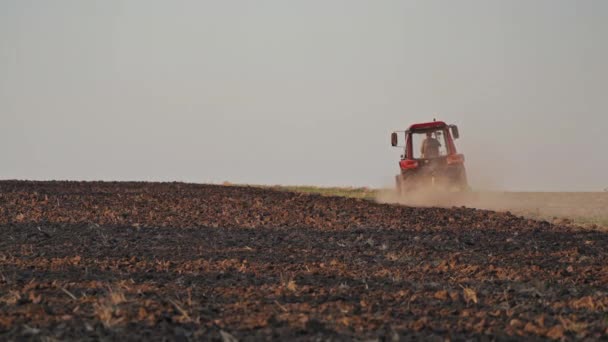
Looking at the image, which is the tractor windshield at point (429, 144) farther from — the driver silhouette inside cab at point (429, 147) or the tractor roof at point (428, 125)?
the tractor roof at point (428, 125)

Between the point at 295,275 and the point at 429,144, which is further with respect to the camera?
the point at 429,144

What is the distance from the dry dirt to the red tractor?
2.40 metres

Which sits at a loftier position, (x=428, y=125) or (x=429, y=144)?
(x=428, y=125)

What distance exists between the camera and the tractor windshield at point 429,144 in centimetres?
1975

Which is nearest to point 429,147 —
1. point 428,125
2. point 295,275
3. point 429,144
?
point 429,144

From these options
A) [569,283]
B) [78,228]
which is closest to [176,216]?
[78,228]

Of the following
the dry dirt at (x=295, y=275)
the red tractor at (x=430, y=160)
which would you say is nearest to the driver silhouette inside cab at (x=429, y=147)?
the red tractor at (x=430, y=160)

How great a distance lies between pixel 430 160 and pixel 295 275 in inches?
461

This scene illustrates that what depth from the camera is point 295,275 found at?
834 cm

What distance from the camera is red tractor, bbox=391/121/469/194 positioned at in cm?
1917

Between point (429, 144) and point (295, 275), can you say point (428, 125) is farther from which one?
point (295, 275)

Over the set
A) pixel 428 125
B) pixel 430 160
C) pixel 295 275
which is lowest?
pixel 295 275

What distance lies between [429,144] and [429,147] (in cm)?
8

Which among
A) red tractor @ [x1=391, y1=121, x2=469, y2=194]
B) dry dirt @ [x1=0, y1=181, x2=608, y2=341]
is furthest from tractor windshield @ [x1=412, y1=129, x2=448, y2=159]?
dry dirt @ [x1=0, y1=181, x2=608, y2=341]
